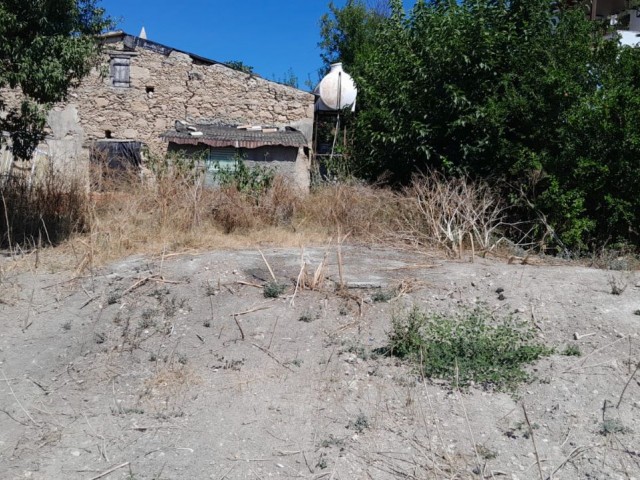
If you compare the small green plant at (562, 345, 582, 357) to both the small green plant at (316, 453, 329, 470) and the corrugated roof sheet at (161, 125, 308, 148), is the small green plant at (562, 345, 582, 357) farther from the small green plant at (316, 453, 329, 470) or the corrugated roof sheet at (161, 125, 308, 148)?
the corrugated roof sheet at (161, 125, 308, 148)

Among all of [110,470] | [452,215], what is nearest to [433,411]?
[110,470]

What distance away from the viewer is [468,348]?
16.9 ft

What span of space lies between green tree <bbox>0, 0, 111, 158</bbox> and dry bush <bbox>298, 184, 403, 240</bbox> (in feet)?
13.6

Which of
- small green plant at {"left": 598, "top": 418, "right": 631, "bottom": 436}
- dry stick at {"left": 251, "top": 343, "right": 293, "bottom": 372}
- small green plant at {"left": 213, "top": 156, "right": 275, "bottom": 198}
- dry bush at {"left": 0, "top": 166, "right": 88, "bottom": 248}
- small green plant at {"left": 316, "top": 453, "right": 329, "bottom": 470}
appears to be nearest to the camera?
small green plant at {"left": 316, "top": 453, "right": 329, "bottom": 470}

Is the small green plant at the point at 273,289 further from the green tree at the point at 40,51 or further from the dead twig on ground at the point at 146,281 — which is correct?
the green tree at the point at 40,51

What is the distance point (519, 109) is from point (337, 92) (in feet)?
26.5

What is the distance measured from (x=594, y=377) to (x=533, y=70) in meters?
6.32

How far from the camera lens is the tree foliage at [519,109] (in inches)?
345

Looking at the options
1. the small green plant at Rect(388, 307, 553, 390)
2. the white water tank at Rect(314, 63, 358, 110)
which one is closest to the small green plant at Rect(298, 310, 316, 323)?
the small green plant at Rect(388, 307, 553, 390)

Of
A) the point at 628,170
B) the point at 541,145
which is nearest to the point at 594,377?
the point at 628,170

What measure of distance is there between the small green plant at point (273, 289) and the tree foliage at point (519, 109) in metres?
4.47

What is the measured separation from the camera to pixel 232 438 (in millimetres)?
4160

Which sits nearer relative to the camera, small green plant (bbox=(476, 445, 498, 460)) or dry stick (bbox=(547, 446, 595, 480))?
dry stick (bbox=(547, 446, 595, 480))

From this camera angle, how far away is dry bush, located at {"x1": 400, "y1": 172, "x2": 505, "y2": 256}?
341 inches
